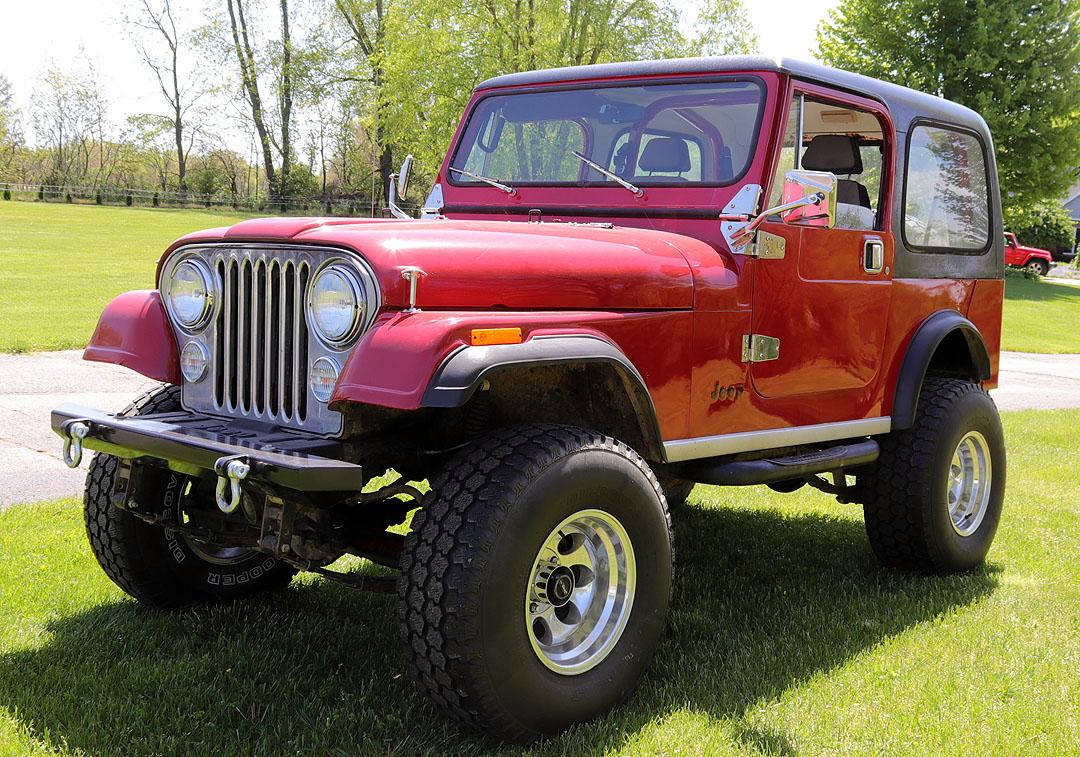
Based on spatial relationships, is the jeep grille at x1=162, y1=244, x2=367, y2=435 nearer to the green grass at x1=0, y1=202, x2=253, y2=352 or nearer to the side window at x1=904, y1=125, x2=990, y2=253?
the side window at x1=904, y1=125, x2=990, y2=253

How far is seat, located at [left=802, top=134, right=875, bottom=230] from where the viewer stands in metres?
4.71

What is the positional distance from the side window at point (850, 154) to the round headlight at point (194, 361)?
8.76 ft

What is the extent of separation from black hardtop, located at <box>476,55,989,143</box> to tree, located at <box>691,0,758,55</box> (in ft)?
90.5

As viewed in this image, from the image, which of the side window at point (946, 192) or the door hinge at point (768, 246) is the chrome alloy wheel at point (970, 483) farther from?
the door hinge at point (768, 246)

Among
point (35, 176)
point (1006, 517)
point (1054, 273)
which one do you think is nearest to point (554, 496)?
point (1006, 517)

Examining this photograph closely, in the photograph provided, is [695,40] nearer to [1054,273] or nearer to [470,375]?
[1054,273]

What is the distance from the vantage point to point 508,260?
10.9 feet

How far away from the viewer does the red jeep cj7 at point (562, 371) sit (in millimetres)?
3025

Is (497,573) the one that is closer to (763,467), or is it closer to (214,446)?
(214,446)

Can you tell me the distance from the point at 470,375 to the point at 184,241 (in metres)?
1.31

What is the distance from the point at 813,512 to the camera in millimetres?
6512

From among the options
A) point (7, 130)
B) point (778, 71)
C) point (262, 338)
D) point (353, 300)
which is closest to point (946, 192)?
point (778, 71)

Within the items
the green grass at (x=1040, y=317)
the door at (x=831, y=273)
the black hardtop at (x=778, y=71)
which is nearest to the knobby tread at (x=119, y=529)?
the black hardtop at (x=778, y=71)

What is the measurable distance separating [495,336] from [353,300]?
0.42m
